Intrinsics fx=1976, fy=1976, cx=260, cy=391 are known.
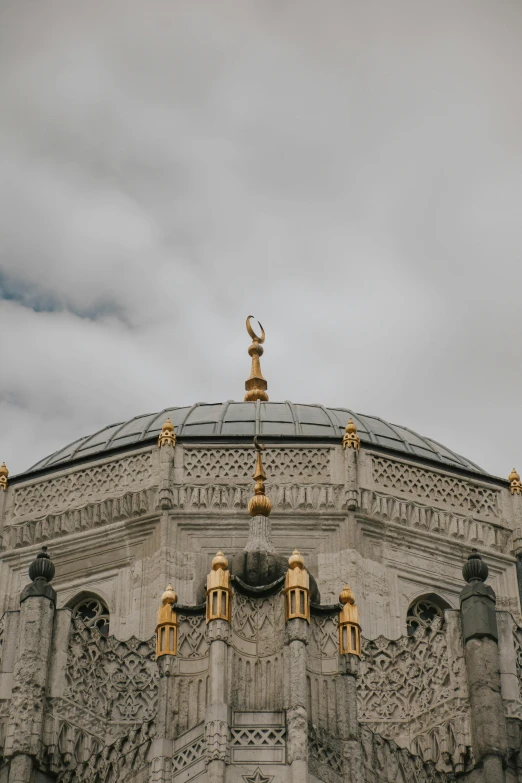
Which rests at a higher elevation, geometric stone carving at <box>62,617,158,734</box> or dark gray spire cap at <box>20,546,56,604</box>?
dark gray spire cap at <box>20,546,56,604</box>

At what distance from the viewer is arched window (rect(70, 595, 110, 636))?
36.8 metres

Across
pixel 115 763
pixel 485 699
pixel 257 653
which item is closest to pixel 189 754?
pixel 115 763

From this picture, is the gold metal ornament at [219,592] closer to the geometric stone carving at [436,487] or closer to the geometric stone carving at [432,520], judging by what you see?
the geometric stone carving at [432,520]

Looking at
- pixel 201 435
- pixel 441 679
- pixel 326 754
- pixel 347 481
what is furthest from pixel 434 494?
pixel 326 754

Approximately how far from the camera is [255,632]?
30438 millimetres

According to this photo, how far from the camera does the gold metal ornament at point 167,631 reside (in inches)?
1193

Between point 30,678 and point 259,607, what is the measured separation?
3.69 metres

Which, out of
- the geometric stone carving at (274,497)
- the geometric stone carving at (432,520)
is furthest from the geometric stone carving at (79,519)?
the geometric stone carving at (432,520)

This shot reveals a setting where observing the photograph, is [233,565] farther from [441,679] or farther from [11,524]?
[11,524]

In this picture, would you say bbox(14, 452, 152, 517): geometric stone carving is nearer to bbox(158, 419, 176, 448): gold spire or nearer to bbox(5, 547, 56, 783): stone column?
bbox(158, 419, 176, 448): gold spire

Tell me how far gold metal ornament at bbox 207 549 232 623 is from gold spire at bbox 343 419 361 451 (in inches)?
312

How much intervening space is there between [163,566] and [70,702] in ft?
19.7

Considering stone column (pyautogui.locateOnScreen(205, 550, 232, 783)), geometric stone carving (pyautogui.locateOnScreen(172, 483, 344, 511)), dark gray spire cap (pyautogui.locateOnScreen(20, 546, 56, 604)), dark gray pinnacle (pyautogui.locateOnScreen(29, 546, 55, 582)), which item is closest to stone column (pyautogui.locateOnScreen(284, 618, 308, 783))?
stone column (pyautogui.locateOnScreen(205, 550, 232, 783))

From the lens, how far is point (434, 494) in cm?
3881
